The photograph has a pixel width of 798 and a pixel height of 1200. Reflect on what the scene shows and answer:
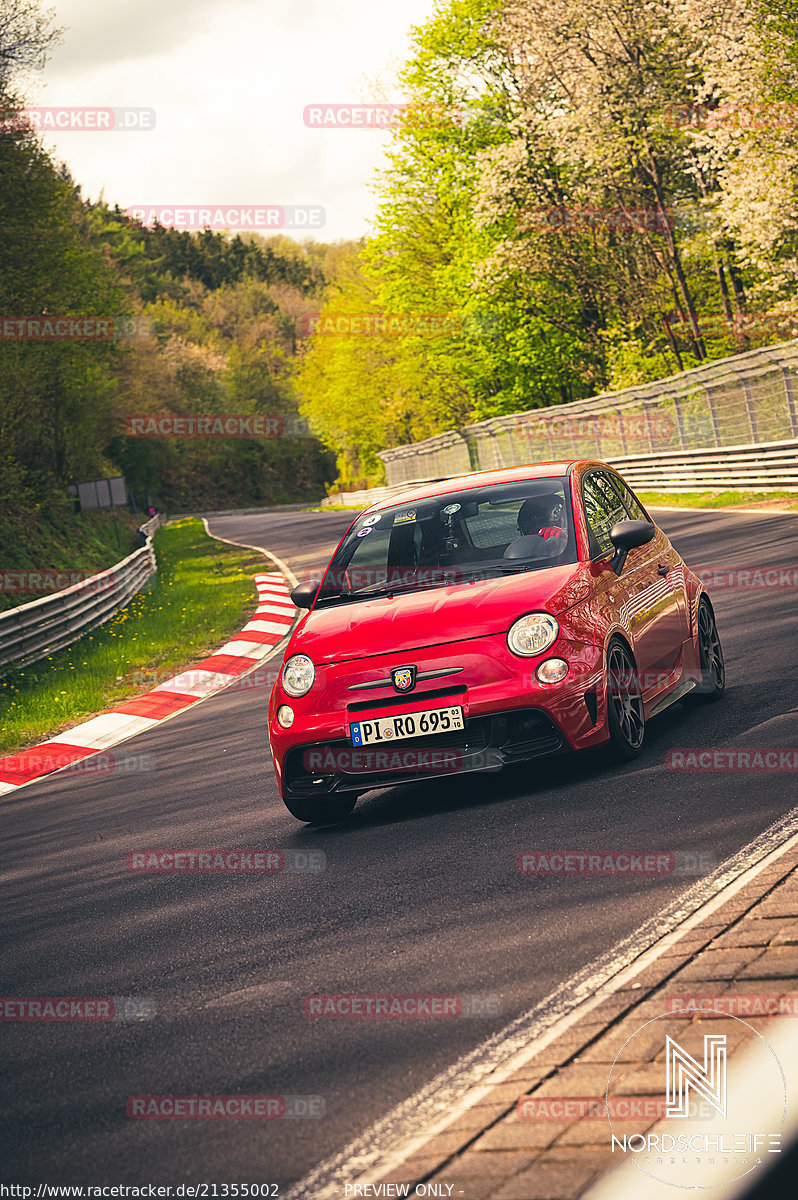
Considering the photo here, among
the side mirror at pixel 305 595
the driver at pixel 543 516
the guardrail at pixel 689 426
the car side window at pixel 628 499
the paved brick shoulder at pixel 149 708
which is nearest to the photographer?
the driver at pixel 543 516

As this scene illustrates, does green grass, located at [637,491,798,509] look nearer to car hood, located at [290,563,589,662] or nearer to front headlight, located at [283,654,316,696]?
car hood, located at [290,563,589,662]

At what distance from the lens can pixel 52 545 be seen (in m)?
32.8

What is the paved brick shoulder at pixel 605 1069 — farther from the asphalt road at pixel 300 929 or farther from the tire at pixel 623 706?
the tire at pixel 623 706

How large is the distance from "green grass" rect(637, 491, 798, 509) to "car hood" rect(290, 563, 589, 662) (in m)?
14.3

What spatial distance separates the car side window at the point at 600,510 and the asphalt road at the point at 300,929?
3.92 ft

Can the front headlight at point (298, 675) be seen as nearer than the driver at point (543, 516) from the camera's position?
Yes

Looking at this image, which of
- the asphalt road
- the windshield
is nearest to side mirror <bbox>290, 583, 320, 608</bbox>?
the windshield

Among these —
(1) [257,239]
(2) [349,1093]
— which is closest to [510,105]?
(2) [349,1093]

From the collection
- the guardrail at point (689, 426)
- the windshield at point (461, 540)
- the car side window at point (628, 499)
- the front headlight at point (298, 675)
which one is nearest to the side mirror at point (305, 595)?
the windshield at point (461, 540)

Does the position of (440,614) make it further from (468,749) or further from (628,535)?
(628,535)

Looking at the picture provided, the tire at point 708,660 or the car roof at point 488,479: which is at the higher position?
the car roof at point 488,479

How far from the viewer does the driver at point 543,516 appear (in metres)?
7.25

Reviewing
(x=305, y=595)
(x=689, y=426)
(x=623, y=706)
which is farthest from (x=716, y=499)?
(x=623, y=706)

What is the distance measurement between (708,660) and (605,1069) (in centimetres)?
505
